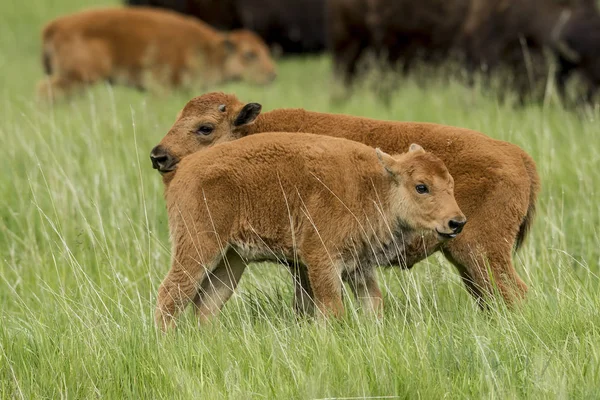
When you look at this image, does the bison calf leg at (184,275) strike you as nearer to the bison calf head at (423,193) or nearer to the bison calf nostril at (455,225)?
the bison calf head at (423,193)

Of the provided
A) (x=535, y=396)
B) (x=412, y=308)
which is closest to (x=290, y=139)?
(x=412, y=308)

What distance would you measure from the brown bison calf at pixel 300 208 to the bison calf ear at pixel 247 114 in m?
0.47

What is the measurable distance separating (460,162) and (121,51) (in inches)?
352

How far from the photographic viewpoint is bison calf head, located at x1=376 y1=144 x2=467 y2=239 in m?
5.24

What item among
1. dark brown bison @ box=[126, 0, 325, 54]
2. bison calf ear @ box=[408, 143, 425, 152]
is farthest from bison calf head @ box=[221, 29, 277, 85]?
bison calf ear @ box=[408, 143, 425, 152]

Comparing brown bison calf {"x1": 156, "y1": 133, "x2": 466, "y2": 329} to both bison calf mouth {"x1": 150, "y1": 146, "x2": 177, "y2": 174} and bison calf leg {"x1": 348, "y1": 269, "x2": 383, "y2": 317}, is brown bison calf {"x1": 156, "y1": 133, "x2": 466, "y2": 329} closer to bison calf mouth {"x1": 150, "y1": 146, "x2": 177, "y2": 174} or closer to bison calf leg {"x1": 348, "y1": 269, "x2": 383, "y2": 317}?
bison calf leg {"x1": 348, "y1": 269, "x2": 383, "y2": 317}

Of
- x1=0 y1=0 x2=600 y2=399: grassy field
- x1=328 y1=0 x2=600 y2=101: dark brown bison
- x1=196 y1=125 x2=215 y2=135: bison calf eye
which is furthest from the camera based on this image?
x1=328 y1=0 x2=600 y2=101: dark brown bison

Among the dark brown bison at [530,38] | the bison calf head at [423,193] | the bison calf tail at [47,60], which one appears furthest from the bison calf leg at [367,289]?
the bison calf tail at [47,60]

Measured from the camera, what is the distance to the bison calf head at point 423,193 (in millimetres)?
5242

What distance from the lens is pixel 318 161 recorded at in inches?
217

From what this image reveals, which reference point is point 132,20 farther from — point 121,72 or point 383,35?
point 383,35

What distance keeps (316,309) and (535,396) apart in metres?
1.42

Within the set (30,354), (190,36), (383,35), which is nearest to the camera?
(30,354)

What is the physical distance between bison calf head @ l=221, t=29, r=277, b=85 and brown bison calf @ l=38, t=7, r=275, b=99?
0.90 m
